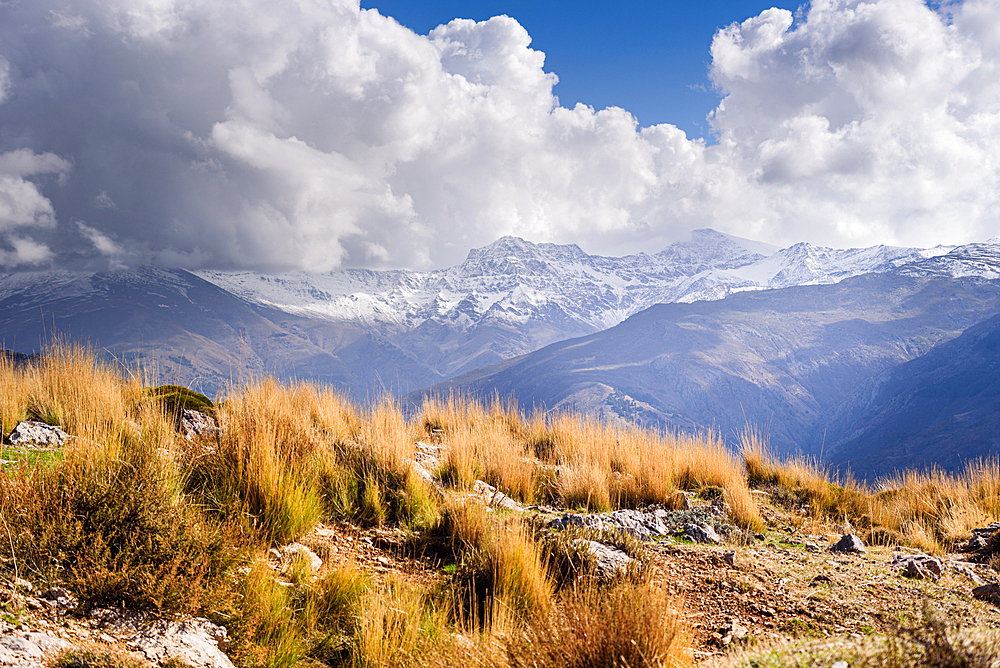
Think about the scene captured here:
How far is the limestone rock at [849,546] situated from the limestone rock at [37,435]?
844 cm

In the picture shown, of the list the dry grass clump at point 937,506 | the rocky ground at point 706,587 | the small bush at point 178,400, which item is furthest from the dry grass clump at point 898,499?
the small bush at point 178,400

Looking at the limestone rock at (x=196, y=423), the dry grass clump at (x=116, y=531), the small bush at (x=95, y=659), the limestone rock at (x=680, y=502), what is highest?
the limestone rock at (x=196, y=423)

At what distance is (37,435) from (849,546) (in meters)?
9.15

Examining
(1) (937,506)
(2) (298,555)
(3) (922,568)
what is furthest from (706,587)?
(1) (937,506)

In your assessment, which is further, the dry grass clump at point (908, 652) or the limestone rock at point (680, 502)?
the limestone rock at point (680, 502)

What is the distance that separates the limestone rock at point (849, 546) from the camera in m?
5.58

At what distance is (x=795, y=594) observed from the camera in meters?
3.96

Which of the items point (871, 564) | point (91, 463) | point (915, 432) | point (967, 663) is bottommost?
point (915, 432)

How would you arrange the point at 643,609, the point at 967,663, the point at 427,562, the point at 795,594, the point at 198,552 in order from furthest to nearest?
1. the point at 427,562
2. the point at 795,594
3. the point at 198,552
4. the point at 643,609
5. the point at 967,663

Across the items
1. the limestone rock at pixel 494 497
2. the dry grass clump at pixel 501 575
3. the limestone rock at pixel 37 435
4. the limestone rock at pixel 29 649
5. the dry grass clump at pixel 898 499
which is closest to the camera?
the limestone rock at pixel 29 649

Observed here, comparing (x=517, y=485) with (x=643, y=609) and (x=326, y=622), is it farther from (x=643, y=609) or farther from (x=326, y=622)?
(x=643, y=609)

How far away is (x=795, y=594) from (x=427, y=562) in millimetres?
3088

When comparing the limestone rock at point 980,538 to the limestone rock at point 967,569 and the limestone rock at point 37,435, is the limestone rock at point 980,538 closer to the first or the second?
the limestone rock at point 967,569

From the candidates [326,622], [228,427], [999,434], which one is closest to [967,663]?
[326,622]
